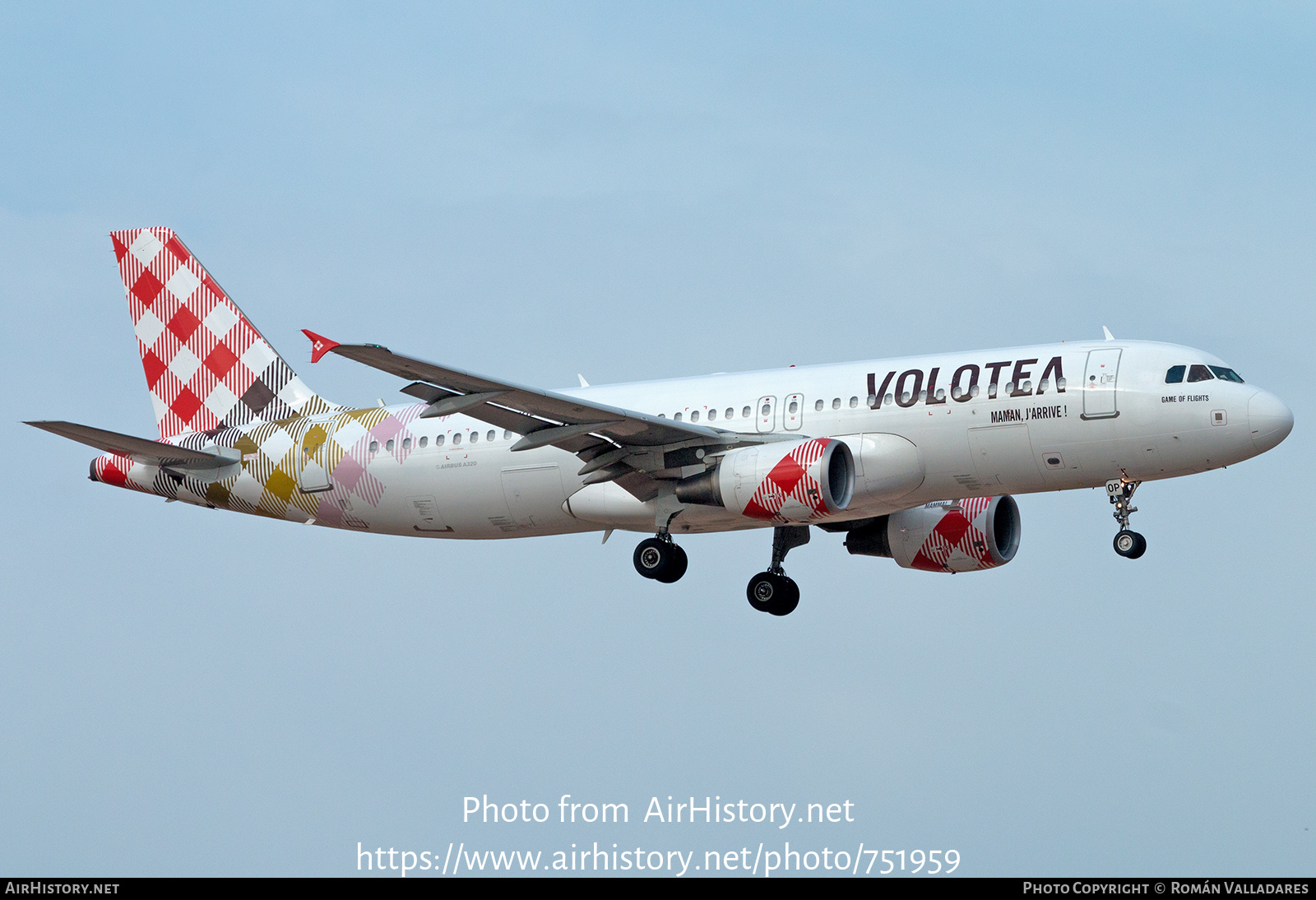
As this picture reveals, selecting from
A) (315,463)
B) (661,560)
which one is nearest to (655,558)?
(661,560)

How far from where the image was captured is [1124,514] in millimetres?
31812

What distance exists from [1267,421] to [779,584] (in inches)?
438

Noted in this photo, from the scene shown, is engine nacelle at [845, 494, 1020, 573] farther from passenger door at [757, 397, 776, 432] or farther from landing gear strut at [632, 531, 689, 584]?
landing gear strut at [632, 531, 689, 584]

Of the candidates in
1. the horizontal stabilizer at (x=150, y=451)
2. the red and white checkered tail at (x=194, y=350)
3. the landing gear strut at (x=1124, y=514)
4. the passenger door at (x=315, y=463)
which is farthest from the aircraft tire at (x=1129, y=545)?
the horizontal stabilizer at (x=150, y=451)

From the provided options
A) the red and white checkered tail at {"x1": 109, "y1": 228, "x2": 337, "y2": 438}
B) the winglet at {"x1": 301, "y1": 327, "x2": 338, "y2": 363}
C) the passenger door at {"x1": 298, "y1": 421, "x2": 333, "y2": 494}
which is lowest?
the winglet at {"x1": 301, "y1": 327, "x2": 338, "y2": 363}

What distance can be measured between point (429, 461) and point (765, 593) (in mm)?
7775

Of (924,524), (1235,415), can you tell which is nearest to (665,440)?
(924,524)

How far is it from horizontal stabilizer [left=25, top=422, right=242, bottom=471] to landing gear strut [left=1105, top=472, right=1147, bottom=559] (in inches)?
729

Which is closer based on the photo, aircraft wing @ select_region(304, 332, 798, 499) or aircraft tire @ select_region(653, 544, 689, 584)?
aircraft wing @ select_region(304, 332, 798, 499)

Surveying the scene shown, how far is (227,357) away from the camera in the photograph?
130 ft

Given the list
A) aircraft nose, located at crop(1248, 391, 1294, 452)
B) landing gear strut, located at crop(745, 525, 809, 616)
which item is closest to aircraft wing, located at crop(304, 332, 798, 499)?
landing gear strut, located at crop(745, 525, 809, 616)

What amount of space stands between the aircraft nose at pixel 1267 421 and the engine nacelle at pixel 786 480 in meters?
7.21

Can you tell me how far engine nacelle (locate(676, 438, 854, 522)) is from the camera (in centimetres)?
3153

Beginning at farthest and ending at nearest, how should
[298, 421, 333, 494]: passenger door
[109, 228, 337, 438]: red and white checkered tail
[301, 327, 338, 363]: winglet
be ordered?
[109, 228, 337, 438]: red and white checkered tail, [298, 421, 333, 494]: passenger door, [301, 327, 338, 363]: winglet
